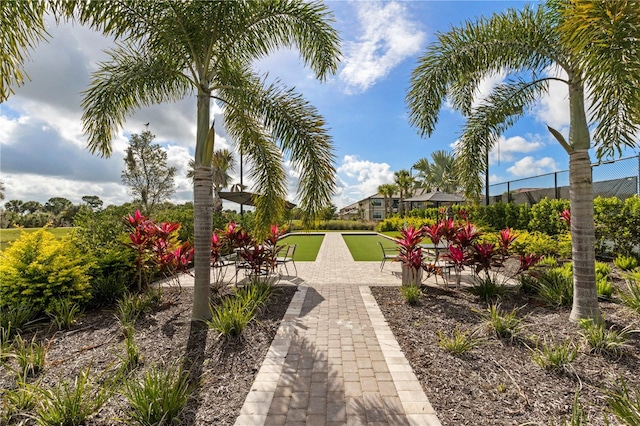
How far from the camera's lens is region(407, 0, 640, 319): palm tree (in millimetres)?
3092

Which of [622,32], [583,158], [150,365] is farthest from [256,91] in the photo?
[583,158]

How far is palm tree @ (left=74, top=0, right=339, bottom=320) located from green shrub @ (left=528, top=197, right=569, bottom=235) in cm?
990

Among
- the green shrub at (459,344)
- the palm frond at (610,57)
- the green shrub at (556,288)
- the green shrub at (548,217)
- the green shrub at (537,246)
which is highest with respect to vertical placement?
the palm frond at (610,57)

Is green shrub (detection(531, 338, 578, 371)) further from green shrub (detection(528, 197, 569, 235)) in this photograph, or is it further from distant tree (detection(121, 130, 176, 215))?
distant tree (detection(121, 130, 176, 215))

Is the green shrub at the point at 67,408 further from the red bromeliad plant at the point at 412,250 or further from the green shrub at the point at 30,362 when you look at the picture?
the red bromeliad plant at the point at 412,250

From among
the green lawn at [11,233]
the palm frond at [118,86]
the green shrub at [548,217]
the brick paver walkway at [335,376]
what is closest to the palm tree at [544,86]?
the brick paver walkway at [335,376]

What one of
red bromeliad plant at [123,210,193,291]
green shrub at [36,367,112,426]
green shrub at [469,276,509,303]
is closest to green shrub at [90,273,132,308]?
red bromeliad plant at [123,210,193,291]

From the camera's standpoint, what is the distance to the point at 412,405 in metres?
2.60

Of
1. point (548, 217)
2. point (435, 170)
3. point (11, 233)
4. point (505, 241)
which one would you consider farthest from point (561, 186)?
point (435, 170)

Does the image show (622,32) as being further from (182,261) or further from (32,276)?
(32,276)

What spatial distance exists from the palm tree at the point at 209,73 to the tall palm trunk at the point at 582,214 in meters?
3.49

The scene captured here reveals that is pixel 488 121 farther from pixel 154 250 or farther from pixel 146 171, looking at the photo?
pixel 146 171

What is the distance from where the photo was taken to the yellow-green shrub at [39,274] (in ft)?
14.9

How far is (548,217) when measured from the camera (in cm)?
1108
